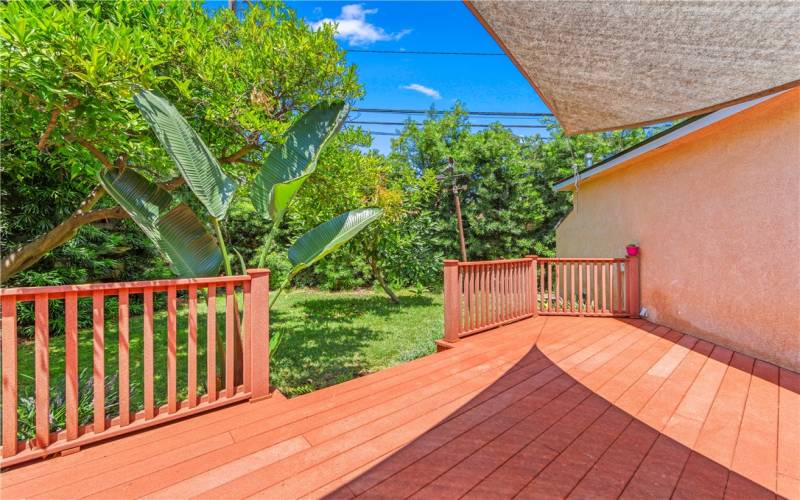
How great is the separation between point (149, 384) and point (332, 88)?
3.46 m

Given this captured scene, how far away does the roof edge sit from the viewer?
366cm

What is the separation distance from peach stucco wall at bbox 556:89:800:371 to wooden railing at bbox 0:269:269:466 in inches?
197

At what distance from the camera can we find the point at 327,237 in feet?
10.9

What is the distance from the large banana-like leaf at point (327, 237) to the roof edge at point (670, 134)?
11.1 feet

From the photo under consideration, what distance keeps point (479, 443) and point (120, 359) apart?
2320 mm

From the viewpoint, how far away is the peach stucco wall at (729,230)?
3455 millimetres

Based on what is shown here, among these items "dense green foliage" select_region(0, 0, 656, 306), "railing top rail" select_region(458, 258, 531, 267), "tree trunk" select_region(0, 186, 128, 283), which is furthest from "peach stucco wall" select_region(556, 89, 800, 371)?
"tree trunk" select_region(0, 186, 128, 283)

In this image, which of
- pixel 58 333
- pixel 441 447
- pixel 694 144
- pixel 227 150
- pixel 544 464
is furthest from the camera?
pixel 58 333

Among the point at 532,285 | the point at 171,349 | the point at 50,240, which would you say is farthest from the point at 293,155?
the point at 532,285

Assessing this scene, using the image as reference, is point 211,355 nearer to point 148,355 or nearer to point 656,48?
point 148,355

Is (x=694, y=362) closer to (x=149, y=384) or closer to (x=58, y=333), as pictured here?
(x=149, y=384)

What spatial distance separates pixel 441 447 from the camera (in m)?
2.08

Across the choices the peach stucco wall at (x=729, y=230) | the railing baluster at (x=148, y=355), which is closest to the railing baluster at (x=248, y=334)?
the railing baluster at (x=148, y=355)

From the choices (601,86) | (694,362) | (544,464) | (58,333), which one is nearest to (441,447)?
(544,464)
